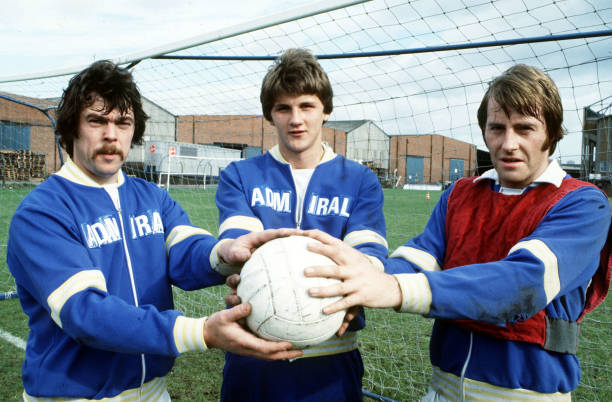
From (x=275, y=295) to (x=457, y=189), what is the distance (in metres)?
1.12

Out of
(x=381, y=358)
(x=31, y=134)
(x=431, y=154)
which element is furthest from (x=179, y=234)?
(x=31, y=134)

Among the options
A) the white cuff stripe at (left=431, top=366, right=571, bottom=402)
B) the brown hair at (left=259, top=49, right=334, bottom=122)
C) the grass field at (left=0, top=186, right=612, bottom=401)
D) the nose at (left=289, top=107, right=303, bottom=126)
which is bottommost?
the grass field at (left=0, top=186, right=612, bottom=401)

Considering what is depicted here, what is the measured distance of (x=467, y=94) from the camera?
413cm

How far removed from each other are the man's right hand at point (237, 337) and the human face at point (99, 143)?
35.3 inches

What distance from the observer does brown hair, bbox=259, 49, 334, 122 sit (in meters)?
2.22

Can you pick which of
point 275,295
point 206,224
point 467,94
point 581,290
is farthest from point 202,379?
point 206,224

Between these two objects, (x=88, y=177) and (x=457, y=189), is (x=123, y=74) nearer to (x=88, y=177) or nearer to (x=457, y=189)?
(x=88, y=177)

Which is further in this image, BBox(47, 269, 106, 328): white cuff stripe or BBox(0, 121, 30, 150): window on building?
BBox(0, 121, 30, 150): window on building

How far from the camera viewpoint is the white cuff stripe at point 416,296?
5.04ft

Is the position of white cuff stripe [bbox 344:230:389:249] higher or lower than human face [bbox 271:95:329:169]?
lower

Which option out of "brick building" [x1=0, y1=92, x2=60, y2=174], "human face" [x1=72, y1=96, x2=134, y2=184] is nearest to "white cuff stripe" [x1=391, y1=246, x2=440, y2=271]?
"human face" [x1=72, y1=96, x2=134, y2=184]

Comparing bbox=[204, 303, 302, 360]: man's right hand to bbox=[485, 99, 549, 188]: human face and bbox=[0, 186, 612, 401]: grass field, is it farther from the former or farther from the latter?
bbox=[0, 186, 612, 401]: grass field

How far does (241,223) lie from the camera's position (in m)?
2.13

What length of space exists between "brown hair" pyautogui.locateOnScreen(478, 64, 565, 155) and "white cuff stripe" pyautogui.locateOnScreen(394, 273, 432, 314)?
0.85 meters
